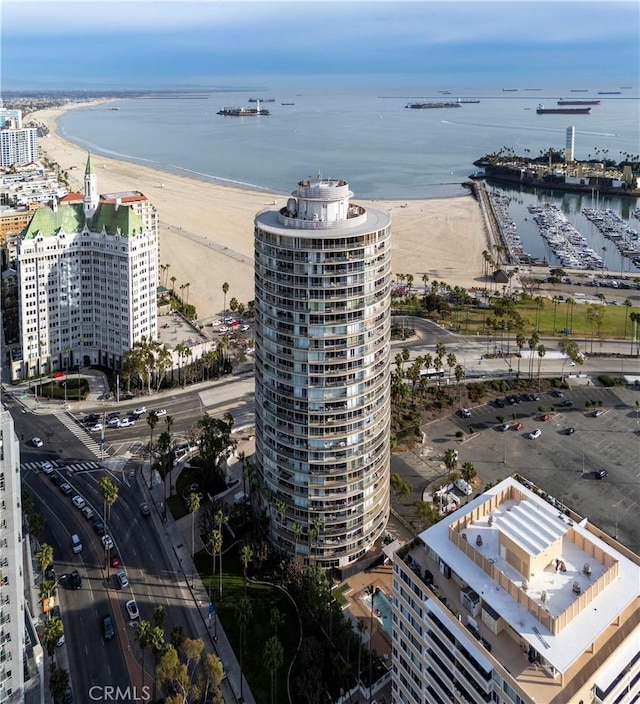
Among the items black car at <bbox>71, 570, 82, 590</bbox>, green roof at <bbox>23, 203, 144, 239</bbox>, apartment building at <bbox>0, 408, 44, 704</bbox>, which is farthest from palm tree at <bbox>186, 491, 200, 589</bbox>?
green roof at <bbox>23, 203, 144, 239</bbox>

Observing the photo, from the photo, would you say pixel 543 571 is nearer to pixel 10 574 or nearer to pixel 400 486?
pixel 10 574

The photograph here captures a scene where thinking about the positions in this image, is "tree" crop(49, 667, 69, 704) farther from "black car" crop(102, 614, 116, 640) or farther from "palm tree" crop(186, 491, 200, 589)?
"palm tree" crop(186, 491, 200, 589)

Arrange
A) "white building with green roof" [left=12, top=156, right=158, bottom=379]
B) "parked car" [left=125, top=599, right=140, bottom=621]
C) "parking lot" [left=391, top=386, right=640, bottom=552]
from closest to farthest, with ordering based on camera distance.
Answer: "parked car" [left=125, top=599, right=140, bottom=621], "parking lot" [left=391, top=386, right=640, bottom=552], "white building with green roof" [left=12, top=156, right=158, bottom=379]

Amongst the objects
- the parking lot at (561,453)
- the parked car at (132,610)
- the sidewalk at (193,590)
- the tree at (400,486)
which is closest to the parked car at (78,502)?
the sidewalk at (193,590)

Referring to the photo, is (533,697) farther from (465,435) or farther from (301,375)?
(465,435)

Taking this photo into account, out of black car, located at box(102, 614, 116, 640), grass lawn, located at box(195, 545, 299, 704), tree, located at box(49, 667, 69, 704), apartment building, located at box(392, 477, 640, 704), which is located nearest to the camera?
apartment building, located at box(392, 477, 640, 704)

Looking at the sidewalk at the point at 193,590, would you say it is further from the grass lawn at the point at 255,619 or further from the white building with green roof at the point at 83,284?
the white building with green roof at the point at 83,284
